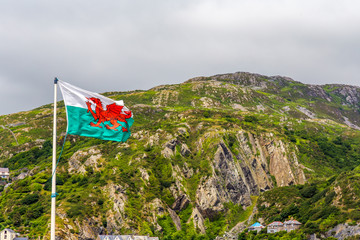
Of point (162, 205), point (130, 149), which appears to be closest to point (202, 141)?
point (130, 149)

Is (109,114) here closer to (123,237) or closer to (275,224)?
(123,237)

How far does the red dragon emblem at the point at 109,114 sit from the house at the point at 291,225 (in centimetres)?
9273

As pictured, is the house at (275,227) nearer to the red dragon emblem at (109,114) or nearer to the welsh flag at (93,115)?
the welsh flag at (93,115)

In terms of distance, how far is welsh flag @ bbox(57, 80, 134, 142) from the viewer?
32031 mm

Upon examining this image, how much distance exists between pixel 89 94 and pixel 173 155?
13366 cm

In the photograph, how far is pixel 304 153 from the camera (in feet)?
617

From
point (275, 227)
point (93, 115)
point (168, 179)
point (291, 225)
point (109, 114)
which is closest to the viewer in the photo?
point (93, 115)

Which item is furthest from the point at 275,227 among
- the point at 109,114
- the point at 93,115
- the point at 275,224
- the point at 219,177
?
the point at 93,115

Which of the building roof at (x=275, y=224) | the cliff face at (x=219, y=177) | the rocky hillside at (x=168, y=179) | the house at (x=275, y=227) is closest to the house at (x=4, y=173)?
the rocky hillside at (x=168, y=179)

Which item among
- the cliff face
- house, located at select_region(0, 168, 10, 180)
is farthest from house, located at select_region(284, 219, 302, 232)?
house, located at select_region(0, 168, 10, 180)

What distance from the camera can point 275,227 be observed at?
400 feet

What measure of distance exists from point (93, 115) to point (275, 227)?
99584 mm

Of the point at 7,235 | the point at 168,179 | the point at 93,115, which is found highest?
the point at 168,179

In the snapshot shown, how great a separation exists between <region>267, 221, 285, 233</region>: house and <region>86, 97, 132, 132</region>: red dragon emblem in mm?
94391
